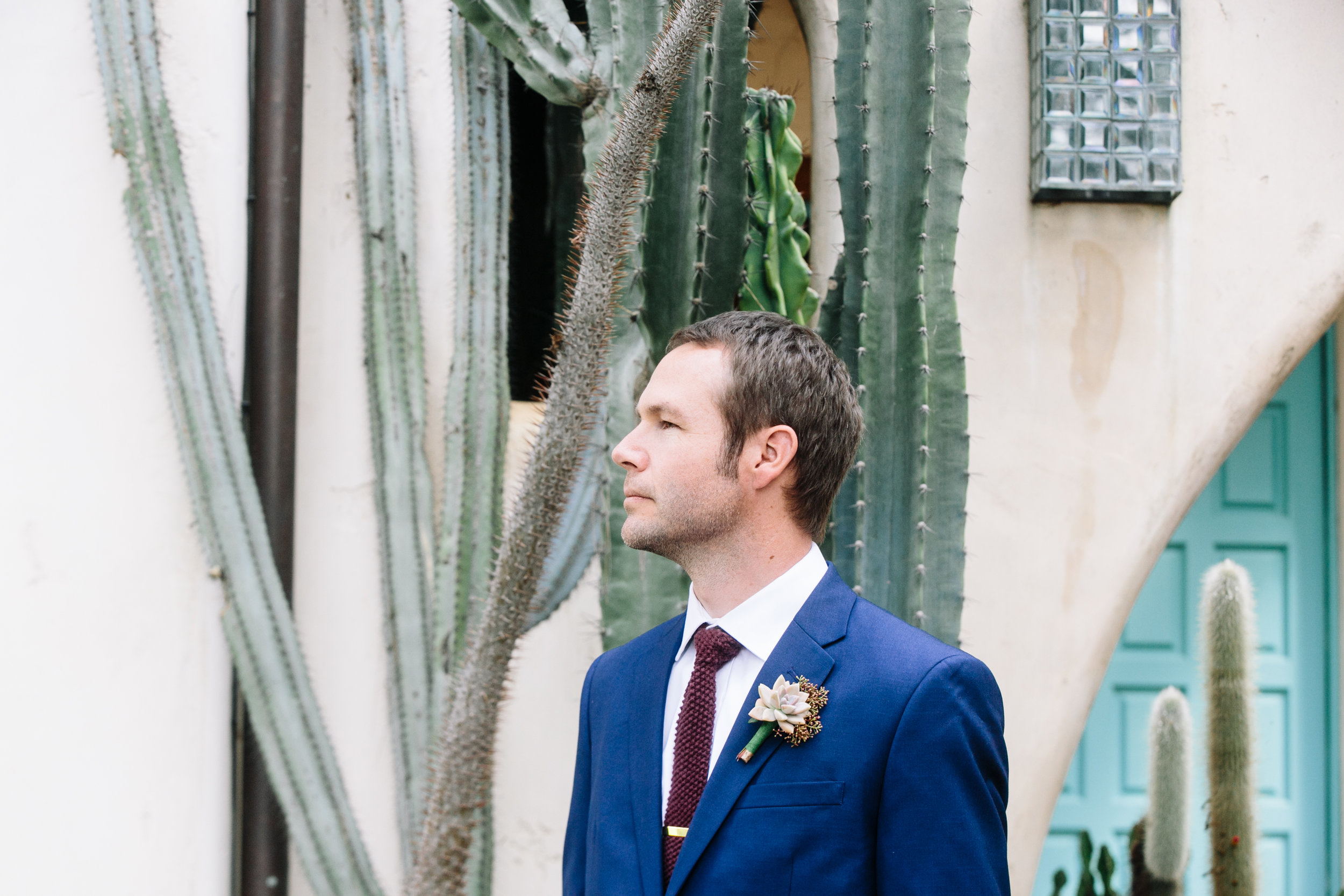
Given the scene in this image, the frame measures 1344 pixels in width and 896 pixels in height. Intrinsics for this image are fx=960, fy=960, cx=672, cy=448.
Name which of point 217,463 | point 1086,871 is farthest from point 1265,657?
point 217,463

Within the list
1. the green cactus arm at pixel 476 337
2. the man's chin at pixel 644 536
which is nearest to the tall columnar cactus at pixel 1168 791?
the green cactus arm at pixel 476 337

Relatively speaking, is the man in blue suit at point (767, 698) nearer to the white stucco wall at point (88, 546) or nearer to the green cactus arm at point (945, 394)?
the green cactus arm at point (945, 394)

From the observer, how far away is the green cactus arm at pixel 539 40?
6.82ft

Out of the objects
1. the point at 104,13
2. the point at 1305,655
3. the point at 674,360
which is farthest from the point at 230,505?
the point at 1305,655

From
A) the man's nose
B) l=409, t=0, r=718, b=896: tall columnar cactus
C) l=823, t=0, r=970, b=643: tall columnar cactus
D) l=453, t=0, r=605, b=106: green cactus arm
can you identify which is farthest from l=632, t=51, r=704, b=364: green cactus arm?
the man's nose

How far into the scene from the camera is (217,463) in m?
2.23

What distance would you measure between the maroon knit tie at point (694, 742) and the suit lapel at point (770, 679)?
3 cm

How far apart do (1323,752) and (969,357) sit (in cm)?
198

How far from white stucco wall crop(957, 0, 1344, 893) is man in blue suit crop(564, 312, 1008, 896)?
1487 millimetres

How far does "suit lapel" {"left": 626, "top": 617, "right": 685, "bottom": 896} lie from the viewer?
1.07 metres

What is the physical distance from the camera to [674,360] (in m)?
1.23

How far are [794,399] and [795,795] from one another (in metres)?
0.46

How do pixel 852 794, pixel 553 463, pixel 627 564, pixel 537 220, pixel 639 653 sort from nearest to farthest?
pixel 852 794 → pixel 639 653 → pixel 553 463 → pixel 627 564 → pixel 537 220

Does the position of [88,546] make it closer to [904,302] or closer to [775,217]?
[775,217]
